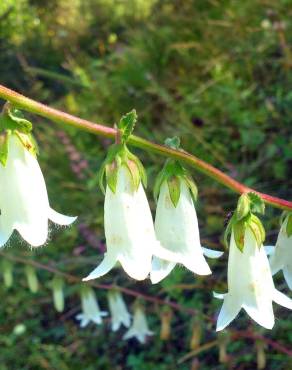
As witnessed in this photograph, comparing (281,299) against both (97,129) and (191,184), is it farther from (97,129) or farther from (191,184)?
(97,129)

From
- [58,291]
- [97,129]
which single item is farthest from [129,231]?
[58,291]

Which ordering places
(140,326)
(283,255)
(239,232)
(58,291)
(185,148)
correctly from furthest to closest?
1. (185,148)
2. (140,326)
3. (58,291)
4. (283,255)
5. (239,232)

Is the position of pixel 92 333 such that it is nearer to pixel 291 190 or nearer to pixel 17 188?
pixel 291 190

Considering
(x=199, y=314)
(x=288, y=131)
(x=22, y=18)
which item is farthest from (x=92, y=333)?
(x=22, y=18)

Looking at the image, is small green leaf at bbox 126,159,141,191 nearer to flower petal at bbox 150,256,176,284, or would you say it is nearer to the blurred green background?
flower petal at bbox 150,256,176,284

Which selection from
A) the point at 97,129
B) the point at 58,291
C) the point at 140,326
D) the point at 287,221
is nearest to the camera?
the point at 97,129

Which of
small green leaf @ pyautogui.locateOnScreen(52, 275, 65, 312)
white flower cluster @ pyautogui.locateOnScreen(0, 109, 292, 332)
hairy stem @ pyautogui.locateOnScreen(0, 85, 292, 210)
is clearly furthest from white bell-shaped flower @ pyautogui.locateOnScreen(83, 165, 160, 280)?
small green leaf @ pyautogui.locateOnScreen(52, 275, 65, 312)

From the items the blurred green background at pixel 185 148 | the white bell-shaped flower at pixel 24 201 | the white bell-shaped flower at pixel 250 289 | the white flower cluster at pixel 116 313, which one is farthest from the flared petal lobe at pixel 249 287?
the white flower cluster at pixel 116 313
